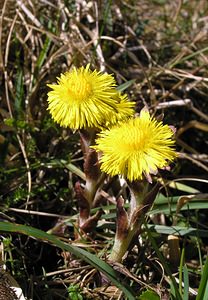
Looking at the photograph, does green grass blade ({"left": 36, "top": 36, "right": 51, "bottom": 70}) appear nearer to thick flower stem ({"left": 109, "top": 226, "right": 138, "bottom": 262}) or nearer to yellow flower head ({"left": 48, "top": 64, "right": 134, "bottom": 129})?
yellow flower head ({"left": 48, "top": 64, "right": 134, "bottom": 129})

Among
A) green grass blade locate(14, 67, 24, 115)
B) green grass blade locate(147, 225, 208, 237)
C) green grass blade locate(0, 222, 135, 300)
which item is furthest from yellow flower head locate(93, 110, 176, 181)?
green grass blade locate(14, 67, 24, 115)

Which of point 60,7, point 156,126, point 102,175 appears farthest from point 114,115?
point 60,7

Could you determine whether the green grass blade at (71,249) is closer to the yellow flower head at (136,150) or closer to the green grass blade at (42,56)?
the yellow flower head at (136,150)

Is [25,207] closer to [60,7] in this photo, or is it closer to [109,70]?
[109,70]

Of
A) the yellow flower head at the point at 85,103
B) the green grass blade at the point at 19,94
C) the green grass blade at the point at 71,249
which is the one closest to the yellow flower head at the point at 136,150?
the yellow flower head at the point at 85,103

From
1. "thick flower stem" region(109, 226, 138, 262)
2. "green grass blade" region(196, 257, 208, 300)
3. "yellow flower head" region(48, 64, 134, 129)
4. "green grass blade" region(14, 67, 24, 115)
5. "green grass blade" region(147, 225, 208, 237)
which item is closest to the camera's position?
"green grass blade" region(196, 257, 208, 300)

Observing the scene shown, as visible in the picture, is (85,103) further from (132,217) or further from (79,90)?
(132,217)

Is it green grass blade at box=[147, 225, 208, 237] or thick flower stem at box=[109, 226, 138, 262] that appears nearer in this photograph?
thick flower stem at box=[109, 226, 138, 262]

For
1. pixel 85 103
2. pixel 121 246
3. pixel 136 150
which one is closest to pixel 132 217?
pixel 121 246
